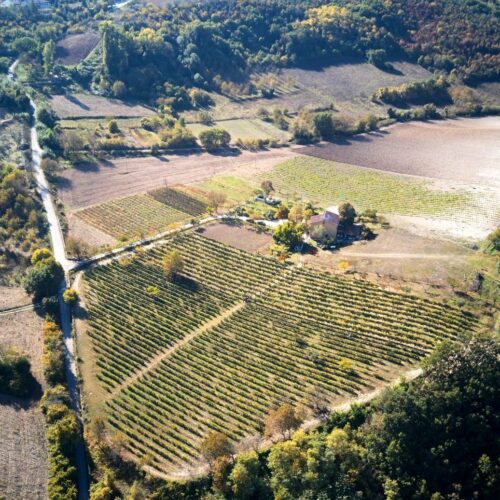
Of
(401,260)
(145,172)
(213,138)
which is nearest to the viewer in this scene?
(401,260)

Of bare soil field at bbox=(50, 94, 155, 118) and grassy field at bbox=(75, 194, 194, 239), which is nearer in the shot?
grassy field at bbox=(75, 194, 194, 239)

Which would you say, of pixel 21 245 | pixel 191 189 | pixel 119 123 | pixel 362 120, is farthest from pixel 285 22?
pixel 21 245

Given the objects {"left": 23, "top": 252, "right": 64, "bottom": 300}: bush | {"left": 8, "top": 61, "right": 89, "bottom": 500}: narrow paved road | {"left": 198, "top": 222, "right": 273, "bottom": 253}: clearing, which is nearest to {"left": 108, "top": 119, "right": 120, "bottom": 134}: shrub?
{"left": 8, "top": 61, "right": 89, "bottom": 500}: narrow paved road

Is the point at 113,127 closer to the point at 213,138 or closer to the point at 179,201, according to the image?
the point at 213,138

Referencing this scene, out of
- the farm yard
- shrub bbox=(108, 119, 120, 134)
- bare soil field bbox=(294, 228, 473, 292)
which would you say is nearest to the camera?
bare soil field bbox=(294, 228, 473, 292)

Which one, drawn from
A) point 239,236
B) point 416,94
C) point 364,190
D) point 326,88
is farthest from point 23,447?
point 416,94

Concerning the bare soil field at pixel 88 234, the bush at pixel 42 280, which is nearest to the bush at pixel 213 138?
the bare soil field at pixel 88 234

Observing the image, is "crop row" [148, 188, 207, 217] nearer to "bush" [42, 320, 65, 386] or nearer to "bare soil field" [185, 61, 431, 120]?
"bush" [42, 320, 65, 386]
